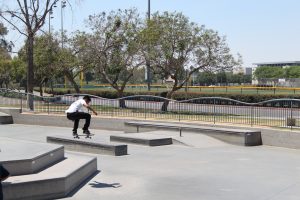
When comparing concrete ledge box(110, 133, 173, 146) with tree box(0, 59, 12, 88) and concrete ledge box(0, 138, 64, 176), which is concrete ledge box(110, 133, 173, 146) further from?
tree box(0, 59, 12, 88)

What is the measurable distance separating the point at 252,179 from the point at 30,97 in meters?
16.2

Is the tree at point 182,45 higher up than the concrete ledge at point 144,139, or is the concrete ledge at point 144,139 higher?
the tree at point 182,45

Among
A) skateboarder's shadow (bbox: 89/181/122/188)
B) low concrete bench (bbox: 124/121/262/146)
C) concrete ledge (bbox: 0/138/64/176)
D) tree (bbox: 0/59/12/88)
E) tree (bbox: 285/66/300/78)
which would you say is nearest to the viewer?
concrete ledge (bbox: 0/138/64/176)

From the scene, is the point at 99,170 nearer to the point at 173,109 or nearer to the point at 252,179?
the point at 252,179

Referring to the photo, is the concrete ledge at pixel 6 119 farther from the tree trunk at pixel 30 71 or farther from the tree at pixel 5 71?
the tree at pixel 5 71

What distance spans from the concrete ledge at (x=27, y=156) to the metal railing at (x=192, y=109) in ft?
26.7

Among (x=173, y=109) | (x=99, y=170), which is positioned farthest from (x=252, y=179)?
(x=173, y=109)

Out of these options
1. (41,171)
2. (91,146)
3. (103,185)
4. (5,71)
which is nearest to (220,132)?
(91,146)

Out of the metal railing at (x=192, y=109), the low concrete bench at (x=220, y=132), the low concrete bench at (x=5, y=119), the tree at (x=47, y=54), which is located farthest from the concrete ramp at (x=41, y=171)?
the tree at (x=47, y=54)

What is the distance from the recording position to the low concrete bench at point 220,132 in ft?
51.0

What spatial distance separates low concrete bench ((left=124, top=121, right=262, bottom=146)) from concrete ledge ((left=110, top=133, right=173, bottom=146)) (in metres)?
1.39

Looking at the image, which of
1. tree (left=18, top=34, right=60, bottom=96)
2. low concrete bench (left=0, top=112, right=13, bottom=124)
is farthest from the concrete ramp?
tree (left=18, top=34, right=60, bottom=96)

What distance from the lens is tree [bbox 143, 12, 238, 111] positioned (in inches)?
1004

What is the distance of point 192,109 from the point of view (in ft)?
62.9
